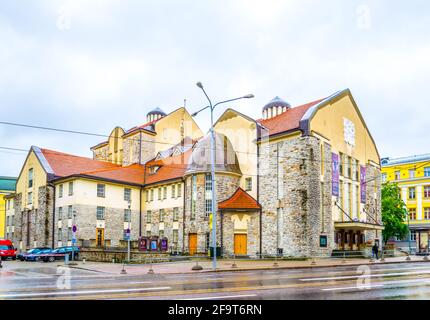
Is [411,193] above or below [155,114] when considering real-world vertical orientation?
below

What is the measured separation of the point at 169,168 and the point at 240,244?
15.0m

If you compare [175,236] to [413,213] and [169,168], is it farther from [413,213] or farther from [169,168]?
[413,213]

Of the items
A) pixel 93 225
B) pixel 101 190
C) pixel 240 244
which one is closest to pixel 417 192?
pixel 240 244

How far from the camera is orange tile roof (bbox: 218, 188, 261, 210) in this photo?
145 ft

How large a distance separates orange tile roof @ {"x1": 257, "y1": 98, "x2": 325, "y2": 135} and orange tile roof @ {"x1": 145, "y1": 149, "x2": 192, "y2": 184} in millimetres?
10180

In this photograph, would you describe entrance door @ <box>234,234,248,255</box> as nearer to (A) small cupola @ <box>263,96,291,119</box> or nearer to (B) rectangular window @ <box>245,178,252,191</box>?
(B) rectangular window @ <box>245,178,252,191</box>

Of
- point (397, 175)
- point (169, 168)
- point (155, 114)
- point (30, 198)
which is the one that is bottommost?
point (30, 198)

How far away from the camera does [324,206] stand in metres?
43.1

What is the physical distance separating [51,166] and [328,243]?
32.6 metres

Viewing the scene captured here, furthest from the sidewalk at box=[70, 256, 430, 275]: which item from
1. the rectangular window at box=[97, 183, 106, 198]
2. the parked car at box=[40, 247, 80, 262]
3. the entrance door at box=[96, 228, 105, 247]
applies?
the rectangular window at box=[97, 183, 106, 198]

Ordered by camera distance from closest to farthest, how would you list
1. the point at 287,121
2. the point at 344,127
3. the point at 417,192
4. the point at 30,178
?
the point at 287,121 < the point at 344,127 < the point at 30,178 < the point at 417,192

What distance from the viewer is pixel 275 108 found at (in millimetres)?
53750

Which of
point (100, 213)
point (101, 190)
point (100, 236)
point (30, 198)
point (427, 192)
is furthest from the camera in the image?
point (427, 192)
